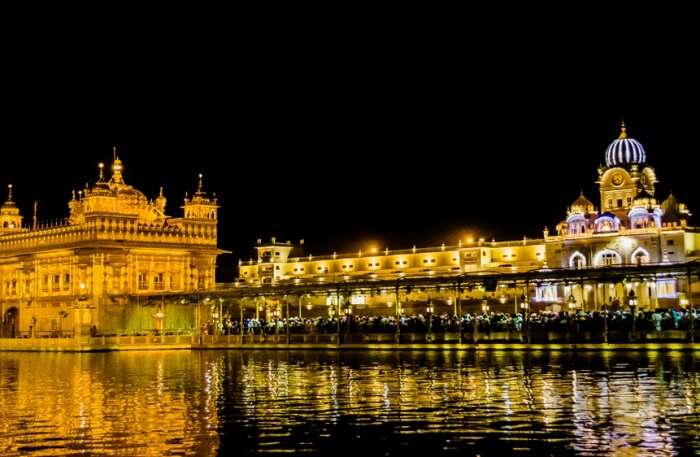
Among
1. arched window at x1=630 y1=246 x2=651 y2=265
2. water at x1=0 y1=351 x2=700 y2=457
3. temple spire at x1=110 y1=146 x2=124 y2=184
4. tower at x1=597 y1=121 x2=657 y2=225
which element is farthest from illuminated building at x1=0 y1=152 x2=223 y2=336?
tower at x1=597 y1=121 x2=657 y2=225

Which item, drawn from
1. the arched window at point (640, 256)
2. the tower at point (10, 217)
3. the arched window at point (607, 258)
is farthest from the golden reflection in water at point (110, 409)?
the arched window at point (607, 258)

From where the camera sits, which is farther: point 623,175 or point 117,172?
point 623,175

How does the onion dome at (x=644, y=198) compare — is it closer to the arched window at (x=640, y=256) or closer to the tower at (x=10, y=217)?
the arched window at (x=640, y=256)

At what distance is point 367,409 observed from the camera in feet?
84.7

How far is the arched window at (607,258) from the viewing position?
3882 inches

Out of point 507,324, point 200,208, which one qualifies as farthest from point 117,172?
point 507,324

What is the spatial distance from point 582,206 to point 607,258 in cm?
587

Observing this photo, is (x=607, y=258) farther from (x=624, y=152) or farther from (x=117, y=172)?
(x=117, y=172)

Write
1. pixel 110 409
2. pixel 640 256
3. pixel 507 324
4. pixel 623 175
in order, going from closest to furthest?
pixel 110 409 → pixel 507 324 → pixel 640 256 → pixel 623 175

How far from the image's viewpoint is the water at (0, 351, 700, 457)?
20.3m

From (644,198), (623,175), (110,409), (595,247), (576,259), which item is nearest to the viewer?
(110,409)

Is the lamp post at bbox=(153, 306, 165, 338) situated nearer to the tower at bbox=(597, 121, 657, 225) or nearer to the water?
the water

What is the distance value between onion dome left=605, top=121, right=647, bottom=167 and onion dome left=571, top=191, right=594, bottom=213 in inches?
242

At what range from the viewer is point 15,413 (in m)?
26.7
